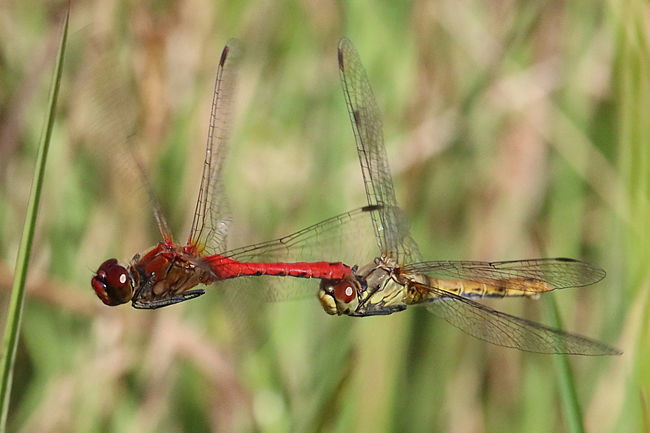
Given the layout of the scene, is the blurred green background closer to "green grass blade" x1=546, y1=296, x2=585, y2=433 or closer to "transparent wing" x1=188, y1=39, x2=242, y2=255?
"transparent wing" x1=188, y1=39, x2=242, y2=255

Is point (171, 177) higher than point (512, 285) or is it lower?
higher

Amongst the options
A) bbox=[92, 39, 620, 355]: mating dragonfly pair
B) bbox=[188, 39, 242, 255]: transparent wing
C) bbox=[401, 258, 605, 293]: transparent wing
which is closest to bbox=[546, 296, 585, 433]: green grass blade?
bbox=[92, 39, 620, 355]: mating dragonfly pair

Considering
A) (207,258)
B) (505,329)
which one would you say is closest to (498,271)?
(505,329)

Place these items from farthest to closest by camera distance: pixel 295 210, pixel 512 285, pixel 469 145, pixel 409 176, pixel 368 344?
1. pixel 469 145
2. pixel 295 210
3. pixel 409 176
4. pixel 512 285
5. pixel 368 344

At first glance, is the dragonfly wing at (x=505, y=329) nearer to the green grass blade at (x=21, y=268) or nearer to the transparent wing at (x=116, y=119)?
the transparent wing at (x=116, y=119)

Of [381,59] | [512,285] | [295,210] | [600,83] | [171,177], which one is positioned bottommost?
[512,285]

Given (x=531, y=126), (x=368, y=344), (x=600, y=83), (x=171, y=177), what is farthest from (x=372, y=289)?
(x=600, y=83)

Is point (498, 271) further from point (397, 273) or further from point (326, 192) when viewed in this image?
point (326, 192)

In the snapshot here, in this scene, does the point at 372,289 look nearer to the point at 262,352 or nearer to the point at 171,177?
the point at 262,352
